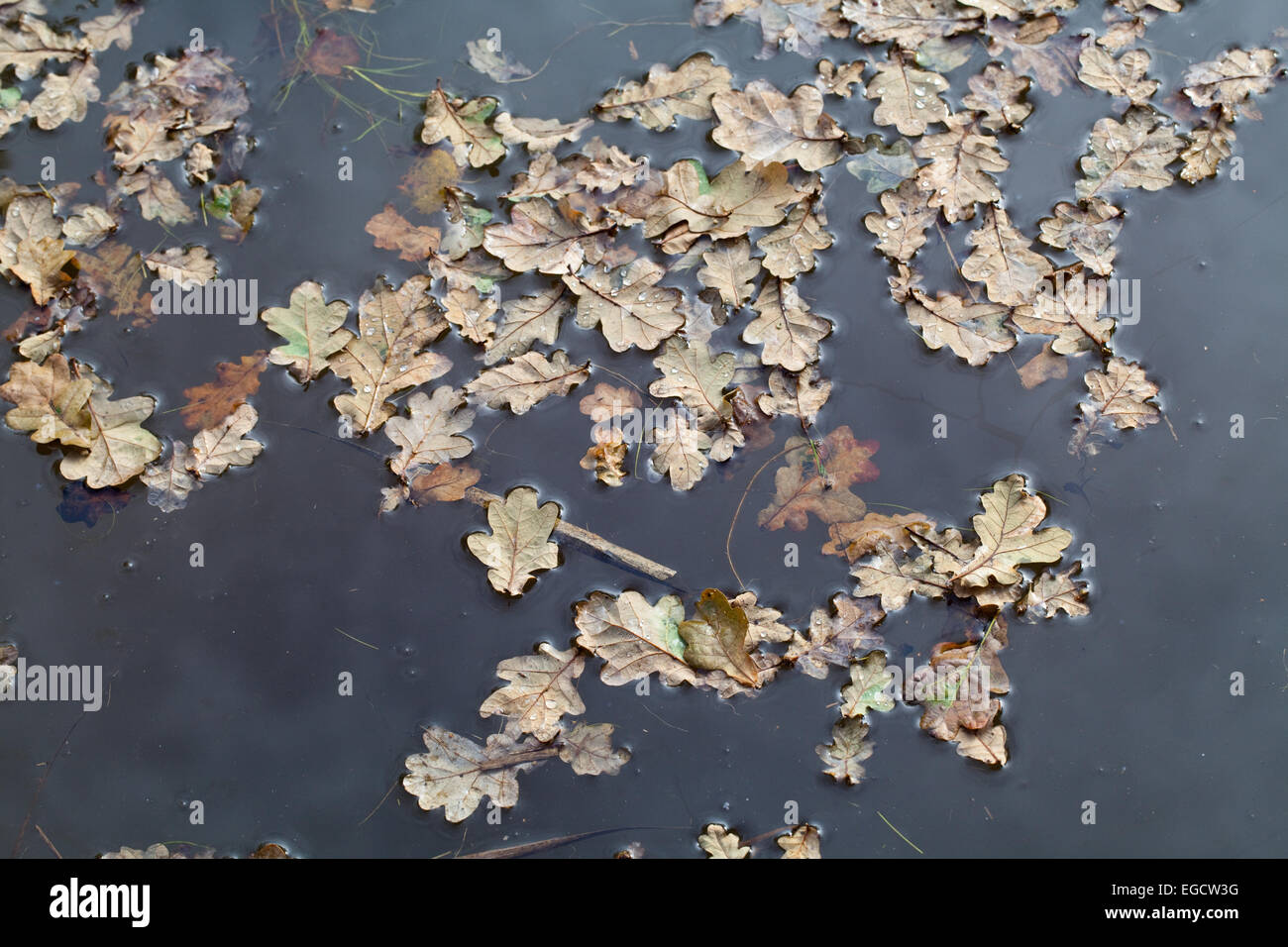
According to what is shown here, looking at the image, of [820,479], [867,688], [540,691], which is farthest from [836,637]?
[540,691]

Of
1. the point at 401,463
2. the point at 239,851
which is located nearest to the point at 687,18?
the point at 401,463

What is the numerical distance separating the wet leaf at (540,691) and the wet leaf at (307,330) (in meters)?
1.16

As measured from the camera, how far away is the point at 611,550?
2.62 metres

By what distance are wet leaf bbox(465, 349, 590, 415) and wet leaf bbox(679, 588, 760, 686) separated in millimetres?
812

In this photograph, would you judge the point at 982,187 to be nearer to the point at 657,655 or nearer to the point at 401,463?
the point at 657,655

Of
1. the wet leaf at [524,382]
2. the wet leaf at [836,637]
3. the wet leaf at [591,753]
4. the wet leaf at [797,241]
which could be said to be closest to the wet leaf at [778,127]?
the wet leaf at [797,241]

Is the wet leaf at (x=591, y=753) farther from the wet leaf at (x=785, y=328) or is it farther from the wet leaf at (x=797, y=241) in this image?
the wet leaf at (x=797, y=241)

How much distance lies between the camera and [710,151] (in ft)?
9.62

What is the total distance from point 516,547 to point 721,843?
3.49 ft

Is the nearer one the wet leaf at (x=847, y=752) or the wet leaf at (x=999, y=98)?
the wet leaf at (x=847, y=752)

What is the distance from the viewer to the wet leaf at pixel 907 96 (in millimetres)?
2947

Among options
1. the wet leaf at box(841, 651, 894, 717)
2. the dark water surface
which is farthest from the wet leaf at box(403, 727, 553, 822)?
the wet leaf at box(841, 651, 894, 717)
